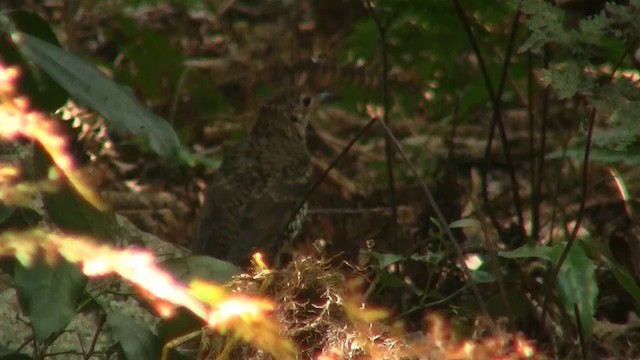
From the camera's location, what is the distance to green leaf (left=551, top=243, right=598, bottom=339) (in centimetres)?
354

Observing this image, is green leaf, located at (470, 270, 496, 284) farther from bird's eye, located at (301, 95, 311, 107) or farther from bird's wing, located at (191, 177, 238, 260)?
bird's eye, located at (301, 95, 311, 107)

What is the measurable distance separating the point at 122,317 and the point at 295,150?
4.21 meters

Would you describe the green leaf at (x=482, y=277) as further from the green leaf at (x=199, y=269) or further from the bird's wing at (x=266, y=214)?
the bird's wing at (x=266, y=214)

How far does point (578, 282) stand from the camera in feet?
11.7

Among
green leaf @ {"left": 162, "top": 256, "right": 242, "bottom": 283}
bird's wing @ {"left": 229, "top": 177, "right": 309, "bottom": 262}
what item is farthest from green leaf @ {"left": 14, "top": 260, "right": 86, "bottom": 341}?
bird's wing @ {"left": 229, "top": 177, "right": 309, "bottom": 262}

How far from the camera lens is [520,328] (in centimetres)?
454

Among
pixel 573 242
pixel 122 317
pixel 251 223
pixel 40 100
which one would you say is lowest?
pixel 251 223

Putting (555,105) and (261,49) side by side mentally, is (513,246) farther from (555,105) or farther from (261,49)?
(261,49)

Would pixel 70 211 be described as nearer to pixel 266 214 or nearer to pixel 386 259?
pixel 386 259

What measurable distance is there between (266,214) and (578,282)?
2903 millimetres

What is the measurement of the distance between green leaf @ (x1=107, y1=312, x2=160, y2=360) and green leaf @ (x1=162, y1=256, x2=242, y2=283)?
0.16m

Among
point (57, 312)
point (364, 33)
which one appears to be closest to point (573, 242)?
point (57, 312)

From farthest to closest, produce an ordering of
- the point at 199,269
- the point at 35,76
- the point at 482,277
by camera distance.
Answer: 1. the point at 482,277
2. the point at 199,269
3. the point at 35,76

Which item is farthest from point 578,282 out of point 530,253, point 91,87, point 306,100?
point 306,100
